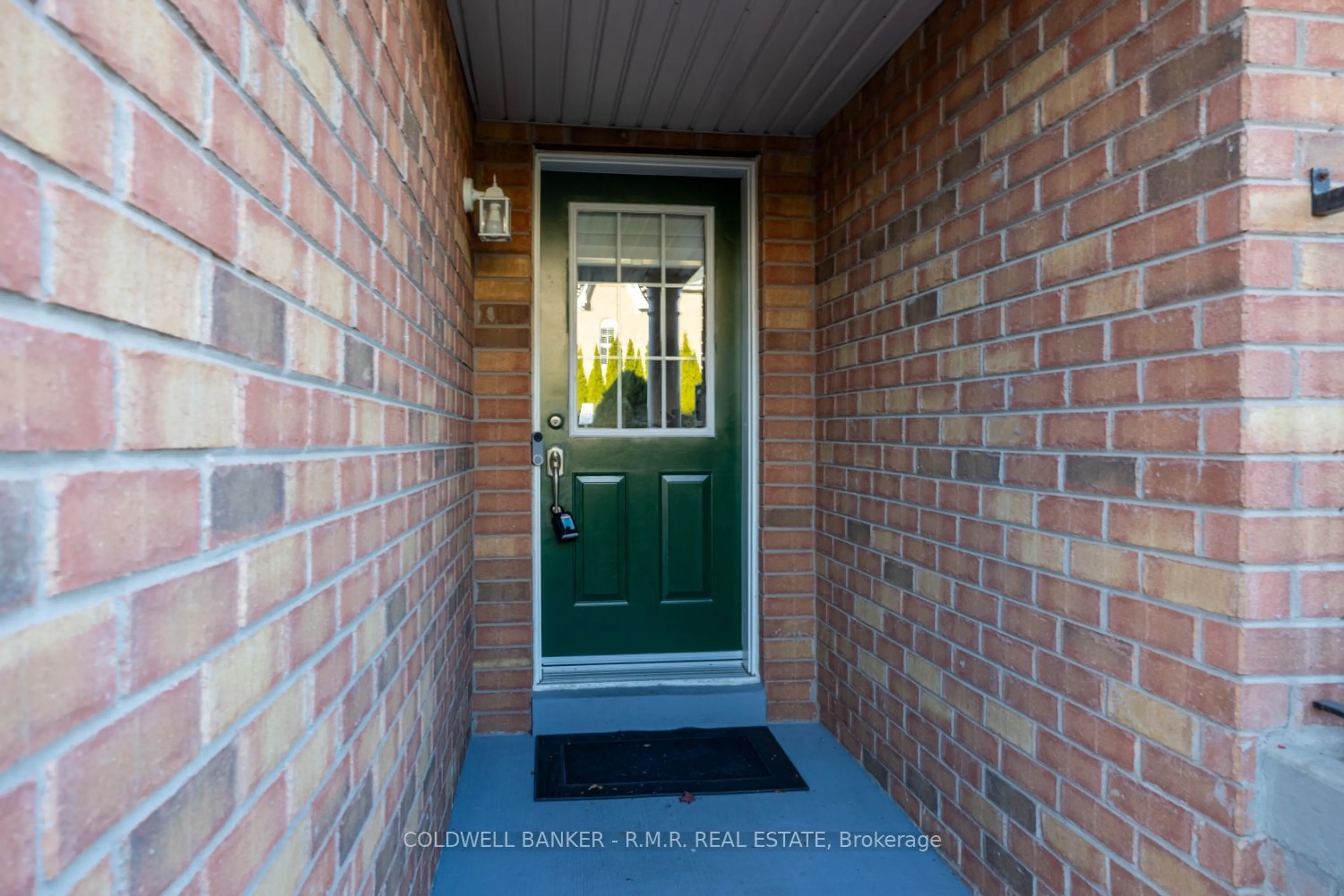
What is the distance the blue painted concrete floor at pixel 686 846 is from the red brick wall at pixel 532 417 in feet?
1.68

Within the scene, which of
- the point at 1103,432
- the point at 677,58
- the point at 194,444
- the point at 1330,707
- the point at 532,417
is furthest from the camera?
the point at 532,417

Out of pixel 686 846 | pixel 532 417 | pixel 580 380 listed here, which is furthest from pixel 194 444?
pixel 580 380

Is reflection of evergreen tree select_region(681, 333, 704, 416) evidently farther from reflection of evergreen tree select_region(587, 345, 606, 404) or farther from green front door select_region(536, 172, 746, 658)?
reflection of evergreen tree select_region(587, 345, 606, 404)

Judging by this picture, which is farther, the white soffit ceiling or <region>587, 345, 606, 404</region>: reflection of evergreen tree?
<region>587, 345, 606, 404</region>: reflection of evergreen tree

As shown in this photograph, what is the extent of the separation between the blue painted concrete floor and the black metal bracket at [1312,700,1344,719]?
1122mm

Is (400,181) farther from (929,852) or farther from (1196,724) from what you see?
(929,852)

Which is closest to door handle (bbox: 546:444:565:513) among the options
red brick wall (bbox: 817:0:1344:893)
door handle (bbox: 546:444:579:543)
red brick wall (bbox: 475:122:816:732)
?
door handle (bbox: 546:444:579:543)

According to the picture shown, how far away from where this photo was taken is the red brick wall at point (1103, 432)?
1.24 metres

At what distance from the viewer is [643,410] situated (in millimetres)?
3229

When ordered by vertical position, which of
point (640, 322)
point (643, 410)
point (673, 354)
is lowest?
point (643, 410)

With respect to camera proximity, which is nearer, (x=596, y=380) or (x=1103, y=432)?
(x=1103, y=432)

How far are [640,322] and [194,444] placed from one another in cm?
263

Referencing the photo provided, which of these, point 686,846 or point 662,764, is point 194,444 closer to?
point 686,846

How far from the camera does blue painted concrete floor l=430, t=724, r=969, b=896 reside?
6.73 feet
